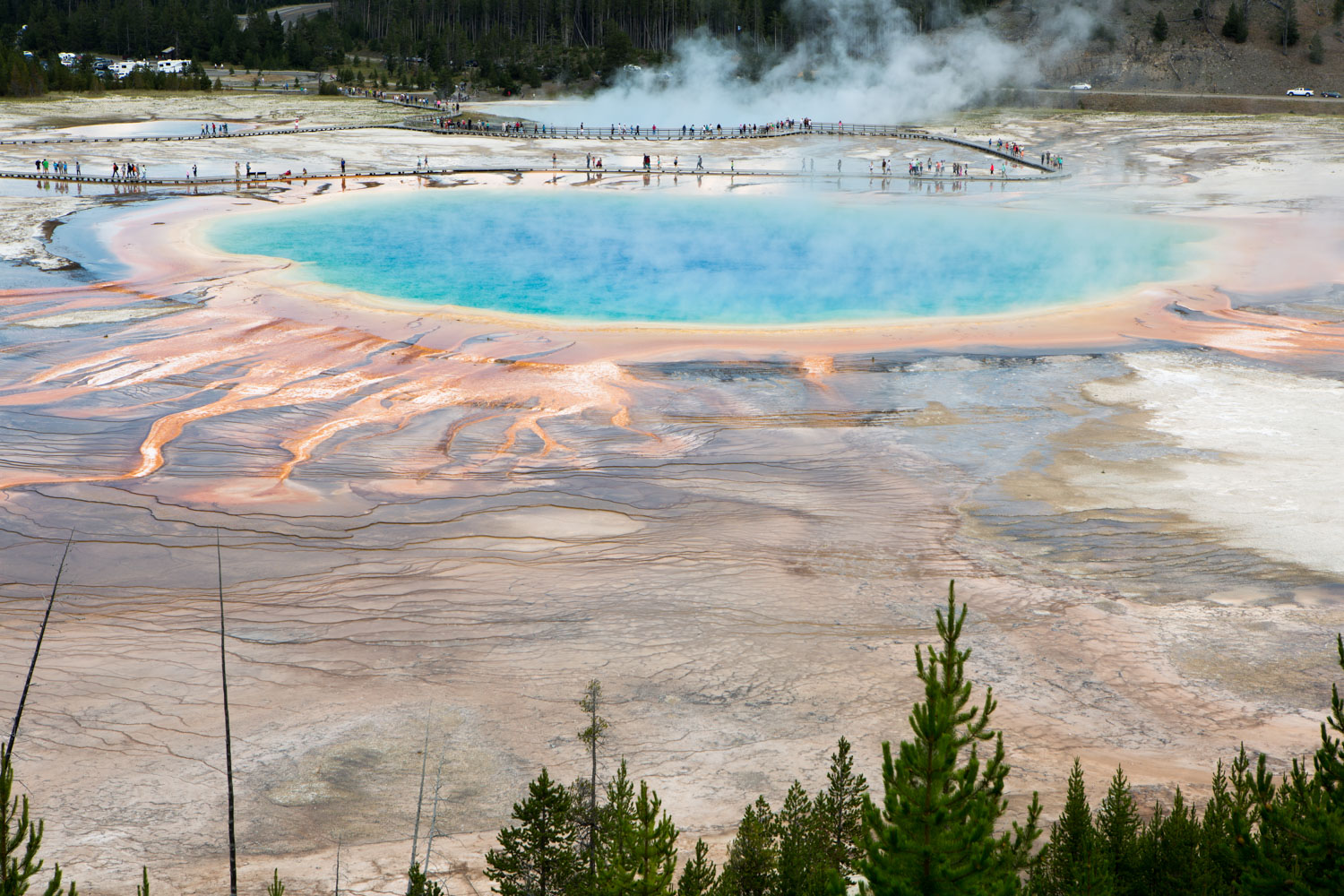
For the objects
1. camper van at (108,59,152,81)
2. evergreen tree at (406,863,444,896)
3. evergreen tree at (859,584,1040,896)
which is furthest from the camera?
camper van at (108,59,152,81)

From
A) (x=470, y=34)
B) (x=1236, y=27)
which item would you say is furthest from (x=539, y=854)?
(x=470, y=34)

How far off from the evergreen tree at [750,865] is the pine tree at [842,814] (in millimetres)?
432

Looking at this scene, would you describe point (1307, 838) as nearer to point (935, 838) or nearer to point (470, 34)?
point (935, 838)

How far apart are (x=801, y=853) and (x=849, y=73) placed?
66.3 m

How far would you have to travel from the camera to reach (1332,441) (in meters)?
16.1

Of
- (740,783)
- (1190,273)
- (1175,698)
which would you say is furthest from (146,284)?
(1190,273)

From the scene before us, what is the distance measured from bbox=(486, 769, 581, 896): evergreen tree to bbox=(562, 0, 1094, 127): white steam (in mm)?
56206

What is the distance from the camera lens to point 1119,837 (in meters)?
7.65

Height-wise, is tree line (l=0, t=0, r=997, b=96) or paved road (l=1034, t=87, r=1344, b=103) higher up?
Answer: tree line (l=0, t=0, r=997, b=96)

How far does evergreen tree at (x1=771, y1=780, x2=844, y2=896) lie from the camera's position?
720 cm

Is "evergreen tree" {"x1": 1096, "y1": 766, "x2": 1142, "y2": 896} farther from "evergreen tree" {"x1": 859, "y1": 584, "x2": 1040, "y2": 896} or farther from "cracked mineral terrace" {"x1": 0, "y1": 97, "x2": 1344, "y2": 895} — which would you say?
"evergreen tree" {"x1": 859, "y1": 584, "x2": 1040, "y2": 896}

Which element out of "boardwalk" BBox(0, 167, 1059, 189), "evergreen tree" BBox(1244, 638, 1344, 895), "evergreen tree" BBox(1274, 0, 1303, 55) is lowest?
"evergreen tree" BBox(1244, 638, 1344, 895)

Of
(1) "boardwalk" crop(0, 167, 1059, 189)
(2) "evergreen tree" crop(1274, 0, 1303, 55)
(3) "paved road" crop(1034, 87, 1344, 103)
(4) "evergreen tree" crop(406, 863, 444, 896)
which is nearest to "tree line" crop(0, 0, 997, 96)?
(3) "paved road" crop(1034, 87, 1344, 103)

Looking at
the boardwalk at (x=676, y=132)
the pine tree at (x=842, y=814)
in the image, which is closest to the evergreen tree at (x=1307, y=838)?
the pine tree at (x=842, y=814)
